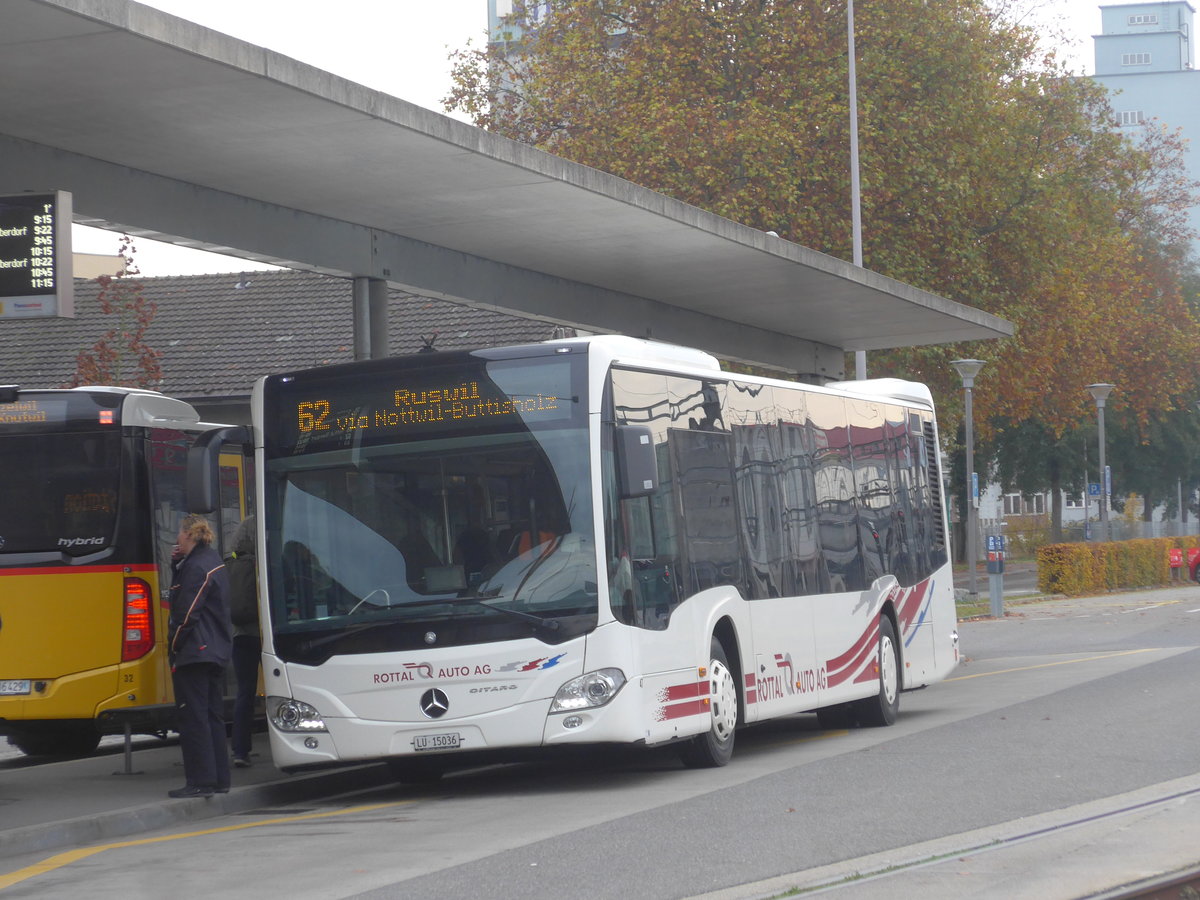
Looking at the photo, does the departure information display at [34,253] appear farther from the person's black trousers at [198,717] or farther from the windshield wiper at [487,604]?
the windshield wiper at [487,604]

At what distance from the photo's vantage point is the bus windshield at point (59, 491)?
13359 millimetres

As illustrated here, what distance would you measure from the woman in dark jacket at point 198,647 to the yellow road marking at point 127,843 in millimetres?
681

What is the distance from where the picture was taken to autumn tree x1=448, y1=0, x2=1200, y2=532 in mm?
33062

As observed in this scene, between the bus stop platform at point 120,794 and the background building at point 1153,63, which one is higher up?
the background building at point 1153,63

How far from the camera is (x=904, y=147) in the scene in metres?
33.8

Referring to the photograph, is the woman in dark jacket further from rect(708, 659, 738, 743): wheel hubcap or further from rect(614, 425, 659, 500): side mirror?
rect(708, 659, 738, 743): wheel hubcap

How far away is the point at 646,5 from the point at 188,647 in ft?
87.9

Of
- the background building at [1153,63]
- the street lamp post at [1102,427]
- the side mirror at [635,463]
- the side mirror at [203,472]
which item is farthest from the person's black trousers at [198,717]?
the background building at [1153,63]

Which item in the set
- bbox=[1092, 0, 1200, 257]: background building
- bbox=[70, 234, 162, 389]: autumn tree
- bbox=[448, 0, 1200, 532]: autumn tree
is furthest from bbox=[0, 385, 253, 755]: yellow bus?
bbox=[1092, 0, 1200, 257]: background building

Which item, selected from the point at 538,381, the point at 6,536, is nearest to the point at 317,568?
the point at 538,381

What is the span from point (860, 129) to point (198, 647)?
81.4 ft

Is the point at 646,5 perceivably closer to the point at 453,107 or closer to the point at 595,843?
the point at 453,107

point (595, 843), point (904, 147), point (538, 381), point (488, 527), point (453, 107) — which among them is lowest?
point (595, 843)

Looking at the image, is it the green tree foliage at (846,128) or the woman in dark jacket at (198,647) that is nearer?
the woman in dark jacket at (198,647)
